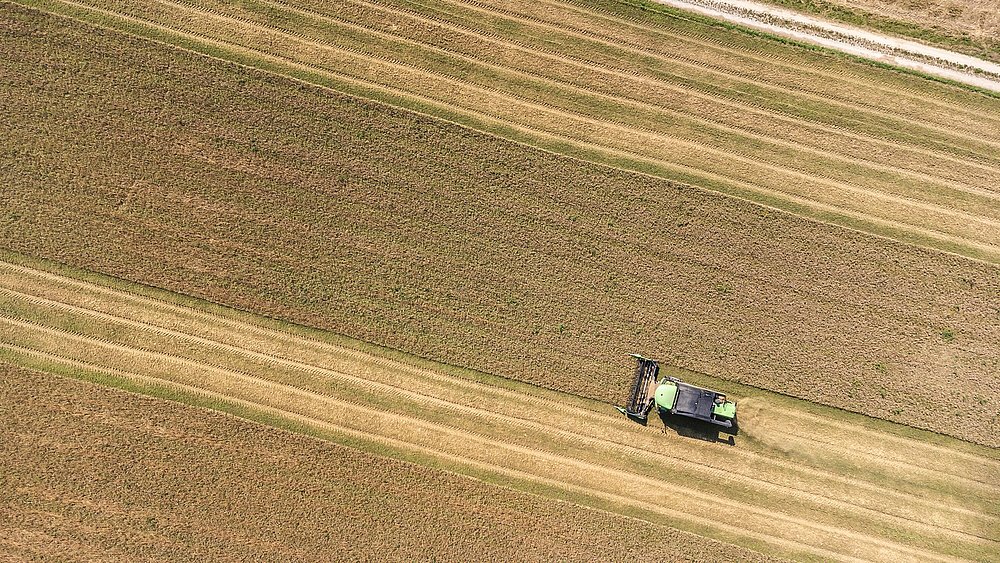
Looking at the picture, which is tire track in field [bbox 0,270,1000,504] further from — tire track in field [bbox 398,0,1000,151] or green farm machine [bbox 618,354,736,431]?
tire track in field [bbox 398,0,1000,151]

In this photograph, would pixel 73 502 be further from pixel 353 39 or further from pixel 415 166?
pixel 353 39

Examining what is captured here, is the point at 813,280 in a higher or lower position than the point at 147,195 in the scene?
higher

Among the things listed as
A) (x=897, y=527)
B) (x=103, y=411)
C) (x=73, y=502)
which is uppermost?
(x=897, y=527)

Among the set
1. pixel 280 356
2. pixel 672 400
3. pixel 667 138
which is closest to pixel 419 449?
pixel 280 356

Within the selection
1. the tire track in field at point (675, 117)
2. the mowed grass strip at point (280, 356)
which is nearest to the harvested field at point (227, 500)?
the mowed grass strip at point (280, 356)

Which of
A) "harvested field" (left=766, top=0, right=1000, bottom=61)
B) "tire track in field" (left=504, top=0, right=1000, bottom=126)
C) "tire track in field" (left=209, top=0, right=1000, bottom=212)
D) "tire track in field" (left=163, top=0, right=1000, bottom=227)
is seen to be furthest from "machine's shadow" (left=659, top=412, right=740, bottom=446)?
"harvested field" (left=766, top=0, right=1000, bottom=61)

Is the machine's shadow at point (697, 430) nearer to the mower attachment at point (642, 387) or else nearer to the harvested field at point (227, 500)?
the mower attachment at point (642, 387)

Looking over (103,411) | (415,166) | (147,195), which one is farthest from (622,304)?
(103,411)
